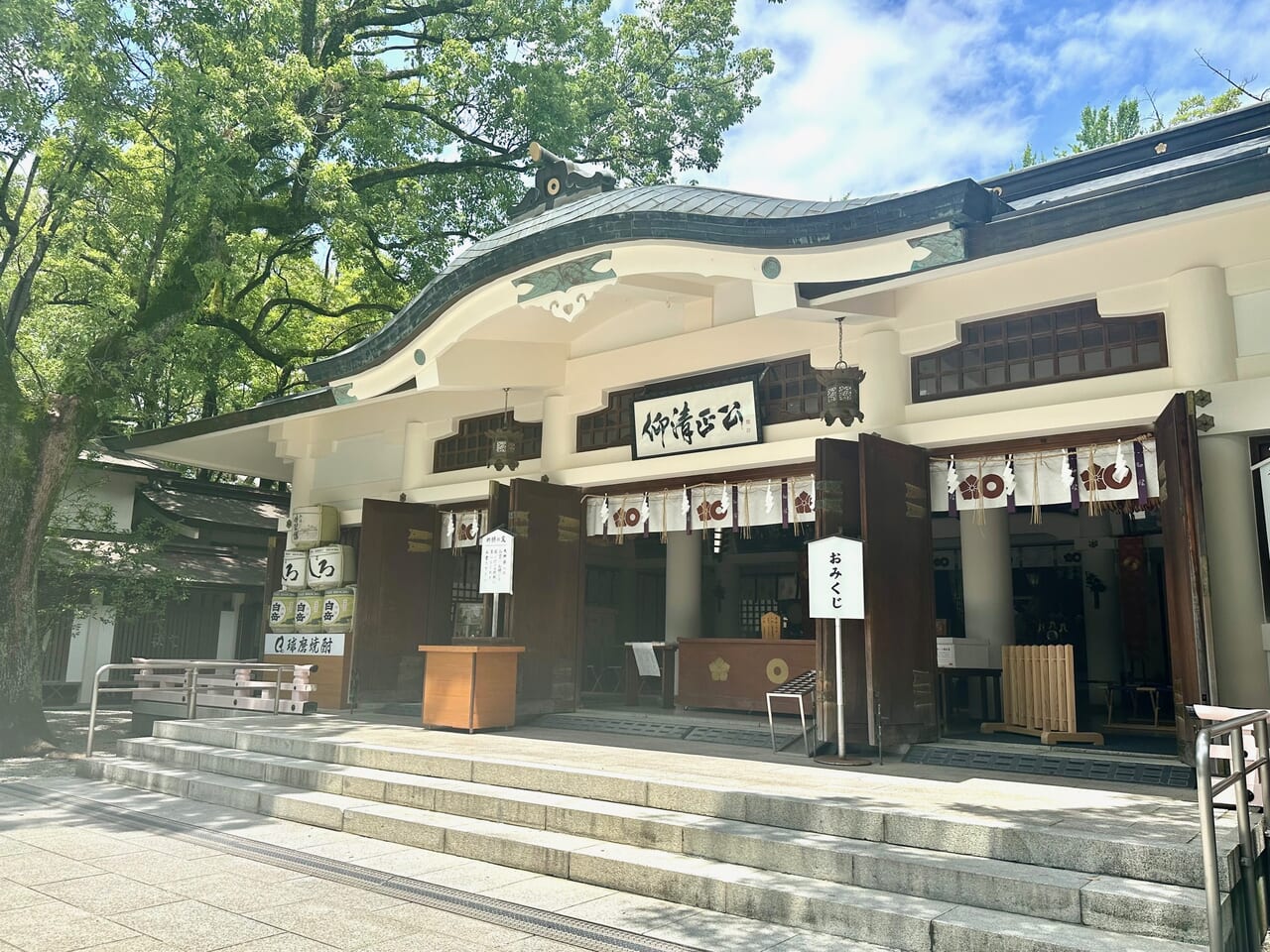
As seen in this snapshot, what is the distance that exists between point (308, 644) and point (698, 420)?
21.6ft

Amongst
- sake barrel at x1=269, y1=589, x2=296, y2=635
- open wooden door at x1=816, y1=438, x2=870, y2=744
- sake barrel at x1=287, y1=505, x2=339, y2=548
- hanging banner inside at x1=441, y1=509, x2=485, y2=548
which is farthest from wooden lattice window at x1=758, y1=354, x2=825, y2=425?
sake barrel at x1=269, y1=589, x2=296, y2=635

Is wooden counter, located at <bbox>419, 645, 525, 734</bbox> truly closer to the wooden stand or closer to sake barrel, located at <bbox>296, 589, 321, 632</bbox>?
sake barrel, located at <bbox>296, 589, 321, 632</bbox>

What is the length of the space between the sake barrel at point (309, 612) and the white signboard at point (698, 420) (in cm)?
556

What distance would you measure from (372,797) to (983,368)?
6356mm

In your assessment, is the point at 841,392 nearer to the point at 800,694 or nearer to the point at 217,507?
the point at 800,694

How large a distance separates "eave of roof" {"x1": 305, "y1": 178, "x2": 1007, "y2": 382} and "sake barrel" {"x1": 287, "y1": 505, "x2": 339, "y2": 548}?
3475mm

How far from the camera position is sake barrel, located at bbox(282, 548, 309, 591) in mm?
13172

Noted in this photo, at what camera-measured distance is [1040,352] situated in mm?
7898

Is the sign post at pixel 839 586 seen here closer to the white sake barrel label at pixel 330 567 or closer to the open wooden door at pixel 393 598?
the open wooden door at pixel 393 598

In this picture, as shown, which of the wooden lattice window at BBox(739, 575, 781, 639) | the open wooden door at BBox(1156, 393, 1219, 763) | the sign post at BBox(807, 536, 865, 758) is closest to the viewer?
the open wooden door at BBox(1156, 393, 1219, 763)

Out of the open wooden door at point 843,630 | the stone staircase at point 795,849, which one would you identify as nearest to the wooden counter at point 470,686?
the stone staircase at point 795,849

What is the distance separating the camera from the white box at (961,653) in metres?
9.83

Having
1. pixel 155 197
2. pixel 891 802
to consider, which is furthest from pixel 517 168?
pixel 891 802

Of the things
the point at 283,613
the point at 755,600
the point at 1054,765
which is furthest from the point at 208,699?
the point at 755,600
